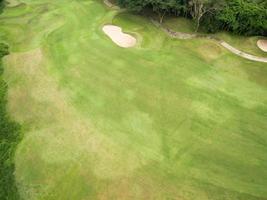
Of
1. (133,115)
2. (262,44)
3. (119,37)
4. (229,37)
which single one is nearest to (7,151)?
(133,115)

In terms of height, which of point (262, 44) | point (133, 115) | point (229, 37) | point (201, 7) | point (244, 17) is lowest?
point (133, 115)

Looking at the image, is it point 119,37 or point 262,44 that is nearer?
point 262,44

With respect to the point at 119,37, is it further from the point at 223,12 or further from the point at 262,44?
the point at 262,44

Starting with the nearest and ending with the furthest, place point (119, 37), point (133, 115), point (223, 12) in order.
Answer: point (133, 115) < point (223, 12) < point (119, 37)

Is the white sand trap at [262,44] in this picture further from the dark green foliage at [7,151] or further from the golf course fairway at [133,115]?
the dark green foliage at [7,151]

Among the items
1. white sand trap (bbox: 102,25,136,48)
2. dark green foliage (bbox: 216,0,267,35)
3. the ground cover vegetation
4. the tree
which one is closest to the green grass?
A: dark green foliage (bbox: 216,0,267,35)
